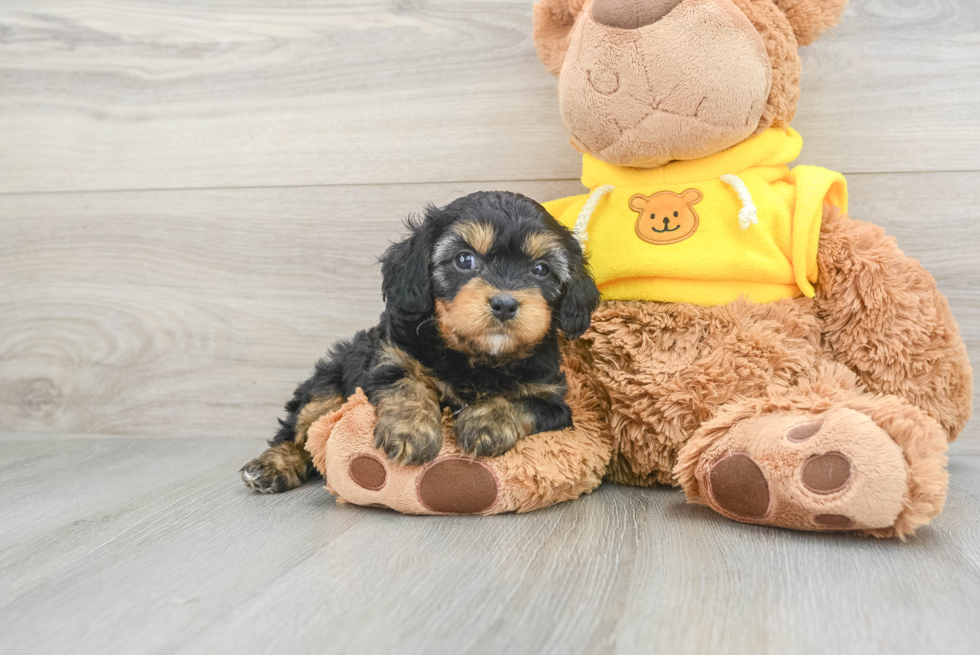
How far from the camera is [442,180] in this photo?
2.40m

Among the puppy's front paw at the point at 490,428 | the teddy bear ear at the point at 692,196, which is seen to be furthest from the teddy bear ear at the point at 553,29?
the puppy's front paw at the point at 490,428

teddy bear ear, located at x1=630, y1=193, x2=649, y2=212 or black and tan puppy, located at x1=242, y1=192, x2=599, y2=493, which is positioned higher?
teddy bear ear, located at x1=630, y1=193, x2=649, y2=212

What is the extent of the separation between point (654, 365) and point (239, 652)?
3.53 feet

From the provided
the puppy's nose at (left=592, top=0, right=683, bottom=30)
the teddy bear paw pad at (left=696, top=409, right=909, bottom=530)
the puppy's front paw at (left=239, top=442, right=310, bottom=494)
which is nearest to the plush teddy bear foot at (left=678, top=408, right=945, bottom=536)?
the teddy bear paw pad at (left=696, top=409, right=909, bottom=530)

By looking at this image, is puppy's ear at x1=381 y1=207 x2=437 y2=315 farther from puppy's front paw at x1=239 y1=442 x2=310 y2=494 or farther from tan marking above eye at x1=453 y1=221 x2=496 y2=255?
puppy's front paw at x1=239 y1=442 x2=310 y2=494

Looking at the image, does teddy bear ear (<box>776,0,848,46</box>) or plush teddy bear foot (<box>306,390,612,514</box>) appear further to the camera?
teddy bear ear (<box>776,0,848,46</box>)

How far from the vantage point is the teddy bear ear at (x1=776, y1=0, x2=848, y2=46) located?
172 cm

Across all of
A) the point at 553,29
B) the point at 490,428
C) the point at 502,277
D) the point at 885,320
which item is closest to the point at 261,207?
the point at 553,29

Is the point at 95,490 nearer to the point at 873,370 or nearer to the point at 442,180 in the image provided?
the point at 442,180

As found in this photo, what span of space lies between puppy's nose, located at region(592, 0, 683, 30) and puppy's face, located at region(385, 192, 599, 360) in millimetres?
440

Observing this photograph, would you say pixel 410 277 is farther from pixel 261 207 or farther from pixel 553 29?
pixel 261 207

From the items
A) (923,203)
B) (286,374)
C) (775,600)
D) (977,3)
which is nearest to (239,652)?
(775,600)

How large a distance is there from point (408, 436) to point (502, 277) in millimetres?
381

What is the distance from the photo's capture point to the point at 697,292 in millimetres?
1727
